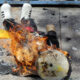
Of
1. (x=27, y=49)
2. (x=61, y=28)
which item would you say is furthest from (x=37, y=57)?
(x=61, y=28)

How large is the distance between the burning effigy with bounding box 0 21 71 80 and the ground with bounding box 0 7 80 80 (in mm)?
139

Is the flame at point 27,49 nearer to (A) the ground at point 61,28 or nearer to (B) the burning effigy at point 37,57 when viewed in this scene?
(B) the burning effigy at point 37,57

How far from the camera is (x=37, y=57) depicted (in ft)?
11.3

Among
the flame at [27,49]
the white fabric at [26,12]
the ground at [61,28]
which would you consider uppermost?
the flame at [27,49]

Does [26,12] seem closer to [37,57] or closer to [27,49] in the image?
[27,49]

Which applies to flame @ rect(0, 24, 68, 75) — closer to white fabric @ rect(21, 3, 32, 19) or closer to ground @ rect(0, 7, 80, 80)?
ground @ rect(0, 7, 80, 80)

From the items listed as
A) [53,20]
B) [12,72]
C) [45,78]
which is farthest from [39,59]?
[53,20]

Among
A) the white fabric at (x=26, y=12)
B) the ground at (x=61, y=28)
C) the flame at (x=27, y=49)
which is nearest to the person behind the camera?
the flame at (x=27, y=49)

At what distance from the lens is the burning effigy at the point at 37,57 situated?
10.9ft

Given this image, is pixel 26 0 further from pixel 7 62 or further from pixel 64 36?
pixel 7 62

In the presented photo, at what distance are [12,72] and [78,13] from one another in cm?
234

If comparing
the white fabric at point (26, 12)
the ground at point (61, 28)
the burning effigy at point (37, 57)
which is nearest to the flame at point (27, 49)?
the burning effigy at point (37, 57)

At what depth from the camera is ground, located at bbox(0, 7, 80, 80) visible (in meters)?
3.77

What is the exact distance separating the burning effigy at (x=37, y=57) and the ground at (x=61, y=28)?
139mm
